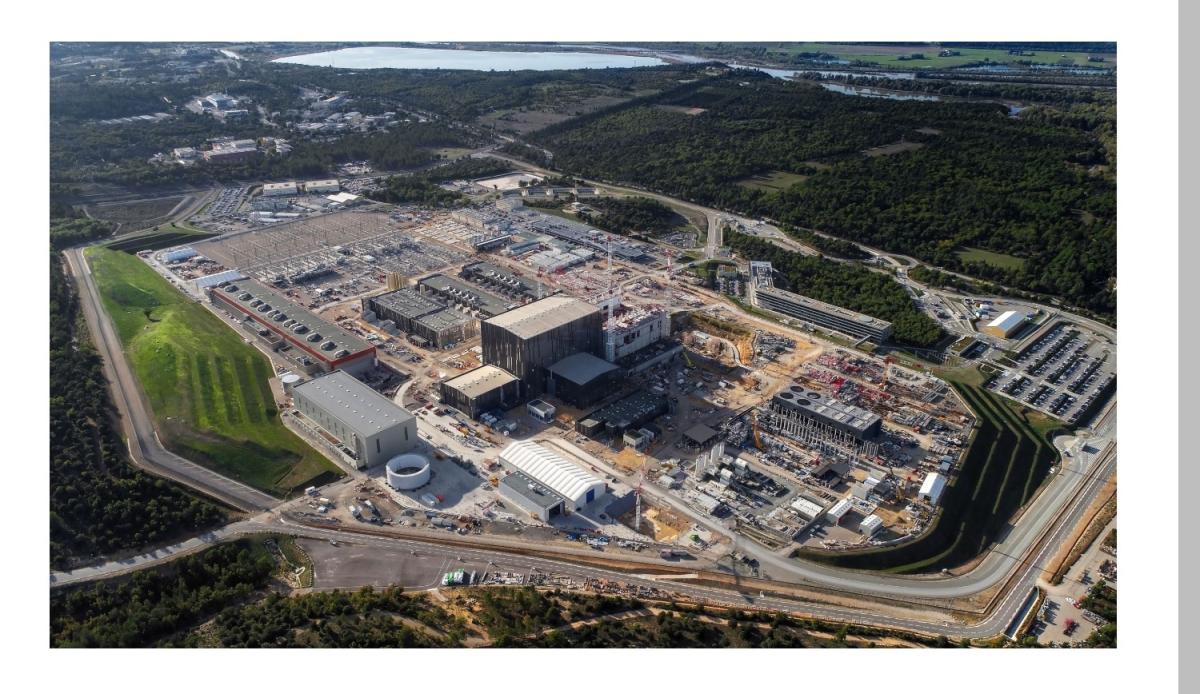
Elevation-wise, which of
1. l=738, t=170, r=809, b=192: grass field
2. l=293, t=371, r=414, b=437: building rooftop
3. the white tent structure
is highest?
l=738, t=170, r=809, b=192: grass field

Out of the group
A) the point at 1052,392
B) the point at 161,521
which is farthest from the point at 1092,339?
the point at 161,521

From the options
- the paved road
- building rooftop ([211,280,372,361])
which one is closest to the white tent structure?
the paved road

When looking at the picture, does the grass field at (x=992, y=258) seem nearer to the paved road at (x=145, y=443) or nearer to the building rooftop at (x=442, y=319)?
the building rooftop at (x=442, y=319)

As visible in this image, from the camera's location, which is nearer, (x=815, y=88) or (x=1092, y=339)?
(x=1092, y=339)

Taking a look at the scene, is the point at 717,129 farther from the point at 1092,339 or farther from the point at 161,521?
the point at 161,521

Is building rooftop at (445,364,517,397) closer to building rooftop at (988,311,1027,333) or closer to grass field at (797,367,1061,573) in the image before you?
grass field at (797,367,1061,573)

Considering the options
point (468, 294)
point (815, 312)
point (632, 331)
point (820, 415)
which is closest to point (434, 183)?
point (468, 294)
